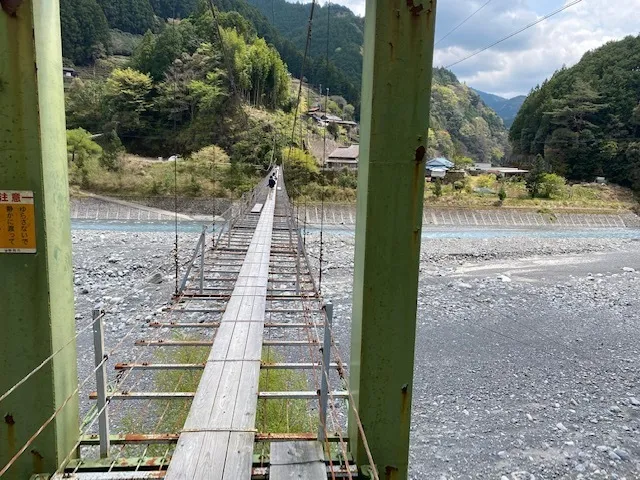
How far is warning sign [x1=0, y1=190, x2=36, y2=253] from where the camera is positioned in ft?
4.38

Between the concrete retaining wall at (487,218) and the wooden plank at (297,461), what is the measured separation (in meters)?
20.6

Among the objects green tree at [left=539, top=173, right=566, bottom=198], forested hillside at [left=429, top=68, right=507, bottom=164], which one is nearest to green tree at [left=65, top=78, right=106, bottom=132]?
forested hillside at [left=429, top=68, right=507, bottom=164]

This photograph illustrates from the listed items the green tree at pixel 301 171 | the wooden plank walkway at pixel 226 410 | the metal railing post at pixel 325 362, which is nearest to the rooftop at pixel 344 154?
the green tree at pixel 301 171

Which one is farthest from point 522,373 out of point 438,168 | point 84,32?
point 84,32

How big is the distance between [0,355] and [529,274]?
1410 centimetres

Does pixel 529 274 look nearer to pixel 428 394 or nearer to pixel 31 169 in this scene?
pixel 428 394

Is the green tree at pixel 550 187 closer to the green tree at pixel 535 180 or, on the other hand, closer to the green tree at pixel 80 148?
the green tree at pixel 535 180

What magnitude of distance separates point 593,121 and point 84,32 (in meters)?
49.2

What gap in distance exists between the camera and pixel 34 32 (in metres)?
1.26

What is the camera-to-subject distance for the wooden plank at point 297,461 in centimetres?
138

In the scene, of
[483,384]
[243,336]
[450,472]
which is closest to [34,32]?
[243,336]

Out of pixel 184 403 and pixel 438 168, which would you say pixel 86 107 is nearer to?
pixel 438 168

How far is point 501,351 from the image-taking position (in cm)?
725

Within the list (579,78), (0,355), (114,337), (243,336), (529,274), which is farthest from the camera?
(579,78)
